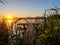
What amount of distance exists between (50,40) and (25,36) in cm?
453

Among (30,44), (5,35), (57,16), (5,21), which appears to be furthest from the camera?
(30,44)

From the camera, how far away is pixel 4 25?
4.78 m

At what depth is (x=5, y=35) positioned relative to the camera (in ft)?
15.2

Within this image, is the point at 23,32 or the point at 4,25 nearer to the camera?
the point at 4,25

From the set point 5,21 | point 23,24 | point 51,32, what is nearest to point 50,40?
point 51,32

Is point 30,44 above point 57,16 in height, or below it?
below

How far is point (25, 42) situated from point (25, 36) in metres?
0.34

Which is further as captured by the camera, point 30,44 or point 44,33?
point 30,44

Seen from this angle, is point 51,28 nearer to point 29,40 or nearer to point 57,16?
point 57,16

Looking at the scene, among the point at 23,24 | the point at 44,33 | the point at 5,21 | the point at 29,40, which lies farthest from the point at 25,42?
the point at 5,21

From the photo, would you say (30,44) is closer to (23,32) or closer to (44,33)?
(23,32)

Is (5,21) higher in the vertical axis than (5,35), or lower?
higher

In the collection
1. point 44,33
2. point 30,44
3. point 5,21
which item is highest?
point 5,21

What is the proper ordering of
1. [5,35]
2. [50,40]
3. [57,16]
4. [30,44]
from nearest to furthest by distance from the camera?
[5,35], [50,40], [57,16], [30,44]
